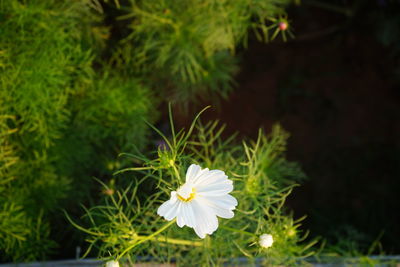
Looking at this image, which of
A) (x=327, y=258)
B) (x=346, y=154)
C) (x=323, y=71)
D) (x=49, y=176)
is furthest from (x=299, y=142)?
(x=49, y=176)

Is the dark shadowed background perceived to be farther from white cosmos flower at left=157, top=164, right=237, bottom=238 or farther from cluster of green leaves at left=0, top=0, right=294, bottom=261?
white cosmos flower at left=157, top=164, right=237, bottom=238

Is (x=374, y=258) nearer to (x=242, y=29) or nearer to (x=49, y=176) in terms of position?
(x=242, y=29)

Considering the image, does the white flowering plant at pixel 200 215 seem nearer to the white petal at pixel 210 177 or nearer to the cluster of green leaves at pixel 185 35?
the white petal at pixel 210 177

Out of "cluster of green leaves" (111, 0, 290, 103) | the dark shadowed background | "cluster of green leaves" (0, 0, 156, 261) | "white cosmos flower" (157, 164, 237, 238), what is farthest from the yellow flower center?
the dark shadowed background

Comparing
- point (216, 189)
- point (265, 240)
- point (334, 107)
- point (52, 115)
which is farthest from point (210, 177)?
point (334, 107)

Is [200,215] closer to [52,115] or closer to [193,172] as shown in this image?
[193,172]

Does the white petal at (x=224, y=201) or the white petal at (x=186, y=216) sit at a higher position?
the white petal at (x=224, y=201)

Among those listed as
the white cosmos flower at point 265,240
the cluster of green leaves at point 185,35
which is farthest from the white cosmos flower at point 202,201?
the cluster of green leaves at point 185,35
